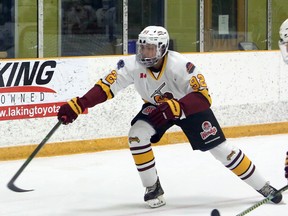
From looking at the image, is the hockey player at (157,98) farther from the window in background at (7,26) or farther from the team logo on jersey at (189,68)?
the window in background at (7,26)

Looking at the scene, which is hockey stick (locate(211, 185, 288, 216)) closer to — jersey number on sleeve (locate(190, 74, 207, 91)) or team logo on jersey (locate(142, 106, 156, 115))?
jersey number on sleeve (locate(190, 74, 207, 91))

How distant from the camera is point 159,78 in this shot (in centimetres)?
461

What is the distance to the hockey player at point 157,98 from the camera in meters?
4.57

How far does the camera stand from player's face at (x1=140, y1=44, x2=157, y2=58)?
179 inches

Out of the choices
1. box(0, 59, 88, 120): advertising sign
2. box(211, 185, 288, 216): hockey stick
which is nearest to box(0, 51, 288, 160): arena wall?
box(0, 59, 88, 120): advertising sign

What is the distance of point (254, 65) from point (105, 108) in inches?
63.6

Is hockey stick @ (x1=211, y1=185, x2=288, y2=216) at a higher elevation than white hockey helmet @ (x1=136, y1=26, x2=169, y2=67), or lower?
lower

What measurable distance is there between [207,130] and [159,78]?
35 cm

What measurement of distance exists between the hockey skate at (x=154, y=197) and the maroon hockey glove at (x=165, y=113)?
0.52m

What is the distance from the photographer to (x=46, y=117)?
660 cm

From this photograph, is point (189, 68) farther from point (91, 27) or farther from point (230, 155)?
point (91, 27)

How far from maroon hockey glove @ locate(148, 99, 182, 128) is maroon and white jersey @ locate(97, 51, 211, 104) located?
23 centimetres

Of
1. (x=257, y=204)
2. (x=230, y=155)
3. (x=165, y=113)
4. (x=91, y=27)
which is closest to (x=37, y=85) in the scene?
(x=91, y=27)

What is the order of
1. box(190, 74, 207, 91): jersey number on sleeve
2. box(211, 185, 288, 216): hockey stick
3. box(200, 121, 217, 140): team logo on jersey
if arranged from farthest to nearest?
1. box(200, 121, 217, 140): team logo on jersey
2. box(190, 74, 207, 91): jersey number on sleeve
3. box(211, 185, 288, 216): hockey stick
